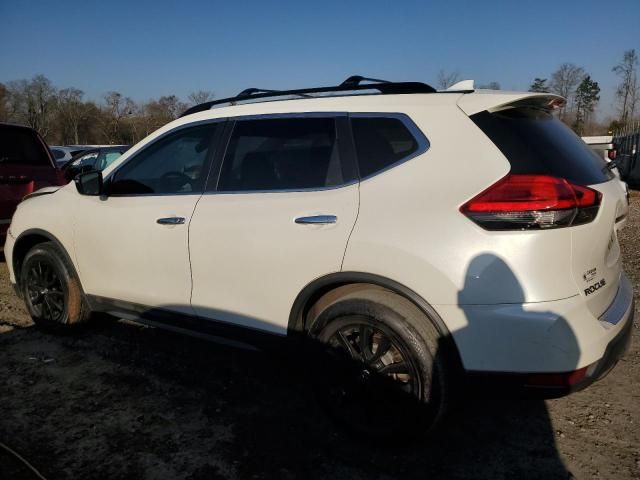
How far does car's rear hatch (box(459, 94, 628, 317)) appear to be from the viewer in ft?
7.57

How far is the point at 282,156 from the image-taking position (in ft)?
9.95

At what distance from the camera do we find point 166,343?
418cm

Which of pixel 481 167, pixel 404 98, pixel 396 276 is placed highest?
pixel 404 98

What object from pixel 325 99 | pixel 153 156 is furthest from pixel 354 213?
pixel 153 156

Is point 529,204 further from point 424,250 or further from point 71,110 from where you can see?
point 71,110

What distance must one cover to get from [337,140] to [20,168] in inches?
194

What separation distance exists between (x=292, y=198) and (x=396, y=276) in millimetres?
746

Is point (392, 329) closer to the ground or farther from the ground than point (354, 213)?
closer to the ground

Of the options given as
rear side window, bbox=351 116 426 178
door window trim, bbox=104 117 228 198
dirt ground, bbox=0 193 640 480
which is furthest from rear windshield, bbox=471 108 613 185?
door window trim, bbox=104 117 228 198

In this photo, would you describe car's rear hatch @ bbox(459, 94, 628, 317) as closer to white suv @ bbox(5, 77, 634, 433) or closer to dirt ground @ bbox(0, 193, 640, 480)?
white suv @ bbox(5, 77, 634, 433)

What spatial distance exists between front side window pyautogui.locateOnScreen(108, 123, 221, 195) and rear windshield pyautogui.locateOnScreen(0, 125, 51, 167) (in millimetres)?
3419

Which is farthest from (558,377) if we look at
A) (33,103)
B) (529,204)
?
(33,103)

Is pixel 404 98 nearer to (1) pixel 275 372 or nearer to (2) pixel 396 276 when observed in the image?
(2) pixel 396 276

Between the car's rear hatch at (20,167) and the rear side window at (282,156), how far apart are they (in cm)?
397
